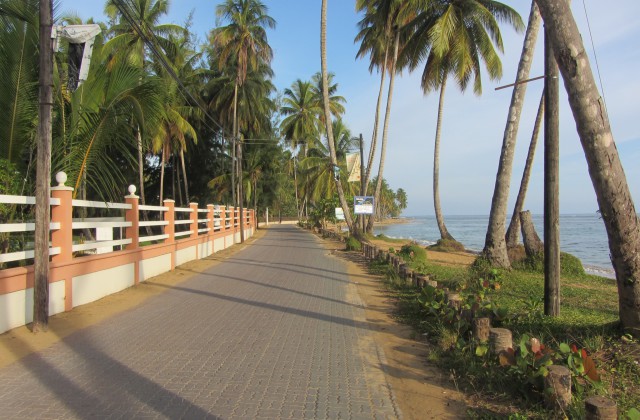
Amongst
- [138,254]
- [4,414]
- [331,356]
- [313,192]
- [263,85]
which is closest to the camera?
[4,414]

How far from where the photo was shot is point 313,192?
41.9 m

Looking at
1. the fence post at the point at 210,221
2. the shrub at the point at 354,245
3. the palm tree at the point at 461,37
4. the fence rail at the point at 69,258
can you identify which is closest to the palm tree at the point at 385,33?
the palm tree at the point at 461,37

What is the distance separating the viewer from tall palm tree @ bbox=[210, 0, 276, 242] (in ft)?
85.1

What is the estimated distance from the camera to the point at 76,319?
268 inches

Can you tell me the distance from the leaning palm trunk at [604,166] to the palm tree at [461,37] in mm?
16246

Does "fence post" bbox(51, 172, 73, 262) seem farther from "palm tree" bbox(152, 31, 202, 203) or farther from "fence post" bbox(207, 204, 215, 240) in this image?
"palm tree" bbox(152, 31, 202, 203)

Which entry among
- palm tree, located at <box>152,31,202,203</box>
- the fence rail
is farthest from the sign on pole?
the fence rail

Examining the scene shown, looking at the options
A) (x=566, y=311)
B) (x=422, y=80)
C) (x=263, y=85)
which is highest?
(x=263, y=85)

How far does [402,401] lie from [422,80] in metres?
21.5

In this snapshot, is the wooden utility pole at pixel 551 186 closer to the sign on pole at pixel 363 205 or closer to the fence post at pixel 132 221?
the fence post at pixel 132 221

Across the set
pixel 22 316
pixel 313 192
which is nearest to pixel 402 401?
pixel 22 316

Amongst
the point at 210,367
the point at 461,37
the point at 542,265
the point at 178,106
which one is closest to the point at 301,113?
the point at 178,106

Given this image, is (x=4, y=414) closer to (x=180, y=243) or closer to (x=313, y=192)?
(x=180, y=243)

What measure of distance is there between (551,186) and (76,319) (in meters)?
7.17
